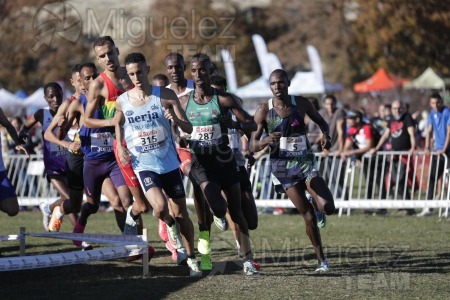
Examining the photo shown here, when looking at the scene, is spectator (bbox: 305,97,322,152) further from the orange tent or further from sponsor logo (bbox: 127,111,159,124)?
the orange tent

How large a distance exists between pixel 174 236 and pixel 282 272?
1328 mm

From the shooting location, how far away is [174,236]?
34.8 ft

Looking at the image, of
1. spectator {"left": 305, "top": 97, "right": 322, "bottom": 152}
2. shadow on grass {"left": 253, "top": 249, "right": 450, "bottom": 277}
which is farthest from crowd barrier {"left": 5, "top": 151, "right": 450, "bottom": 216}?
shadow on grass {"left": 253, "top": 249, "right": 450, "bottom": 277}

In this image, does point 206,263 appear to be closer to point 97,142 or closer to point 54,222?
point 97,142

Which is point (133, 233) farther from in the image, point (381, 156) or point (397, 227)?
point (381, 156)

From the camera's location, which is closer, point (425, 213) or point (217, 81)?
point (217, 81)

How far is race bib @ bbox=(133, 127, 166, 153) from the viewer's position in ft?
31.6

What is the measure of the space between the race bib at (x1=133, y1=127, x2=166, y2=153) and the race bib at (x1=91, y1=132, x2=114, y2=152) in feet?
4.78

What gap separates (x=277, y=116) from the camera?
10.4 meters

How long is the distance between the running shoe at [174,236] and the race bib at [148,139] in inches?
47.4

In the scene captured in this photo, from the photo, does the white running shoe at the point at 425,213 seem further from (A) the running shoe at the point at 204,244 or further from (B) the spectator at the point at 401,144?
(A) the running shoe at the point at 204,244

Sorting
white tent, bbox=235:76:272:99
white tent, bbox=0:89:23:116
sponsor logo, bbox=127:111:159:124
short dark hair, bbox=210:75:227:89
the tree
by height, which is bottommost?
sponsor logo, bbox=127:111:159:124

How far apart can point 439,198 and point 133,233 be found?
26.7 ft

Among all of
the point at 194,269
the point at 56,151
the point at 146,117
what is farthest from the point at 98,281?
the point at 56,151
